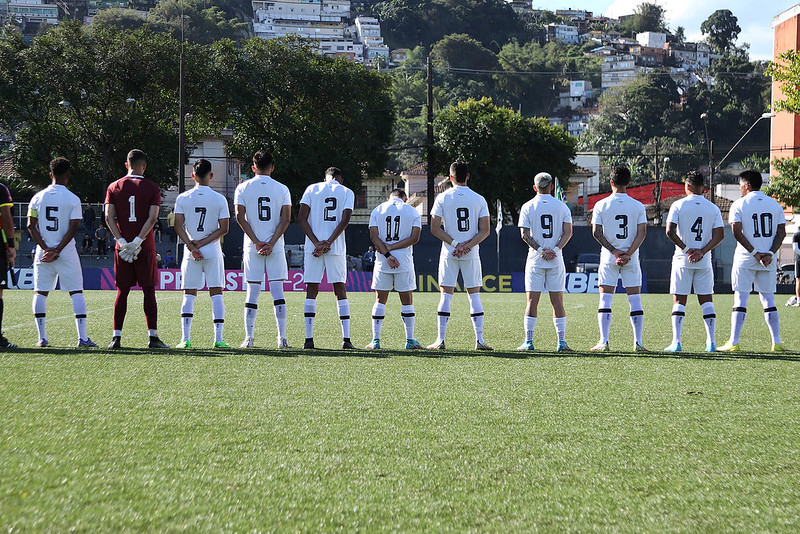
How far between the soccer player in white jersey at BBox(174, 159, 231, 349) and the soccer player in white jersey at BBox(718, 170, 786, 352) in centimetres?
558

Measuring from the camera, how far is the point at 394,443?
4.39 metres

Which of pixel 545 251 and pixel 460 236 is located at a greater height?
pixel 460 236

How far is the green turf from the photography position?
10.7 feet

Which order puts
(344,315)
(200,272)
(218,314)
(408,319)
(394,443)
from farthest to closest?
(408,319) < (344,315) < (218,314) < (200,272) < (394,443)

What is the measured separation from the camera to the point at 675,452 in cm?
427

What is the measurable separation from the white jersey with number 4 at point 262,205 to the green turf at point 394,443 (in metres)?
1.52

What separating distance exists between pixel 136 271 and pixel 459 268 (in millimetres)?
3424

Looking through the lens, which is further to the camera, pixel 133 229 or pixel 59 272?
pixel 59 272

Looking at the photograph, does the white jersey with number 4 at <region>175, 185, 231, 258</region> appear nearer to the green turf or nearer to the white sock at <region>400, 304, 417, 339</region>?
the green turf

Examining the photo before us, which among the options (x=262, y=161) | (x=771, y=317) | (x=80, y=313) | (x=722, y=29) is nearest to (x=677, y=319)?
(x=771, y=317)

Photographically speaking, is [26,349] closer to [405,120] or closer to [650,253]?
[650,253]

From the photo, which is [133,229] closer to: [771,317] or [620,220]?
[620,220]

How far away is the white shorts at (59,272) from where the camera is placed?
28.1ft

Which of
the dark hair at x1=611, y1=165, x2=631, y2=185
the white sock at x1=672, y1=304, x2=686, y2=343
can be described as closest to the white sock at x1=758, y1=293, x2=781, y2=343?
the white sock at x1=672, y1=304, x2=686, y2=343
